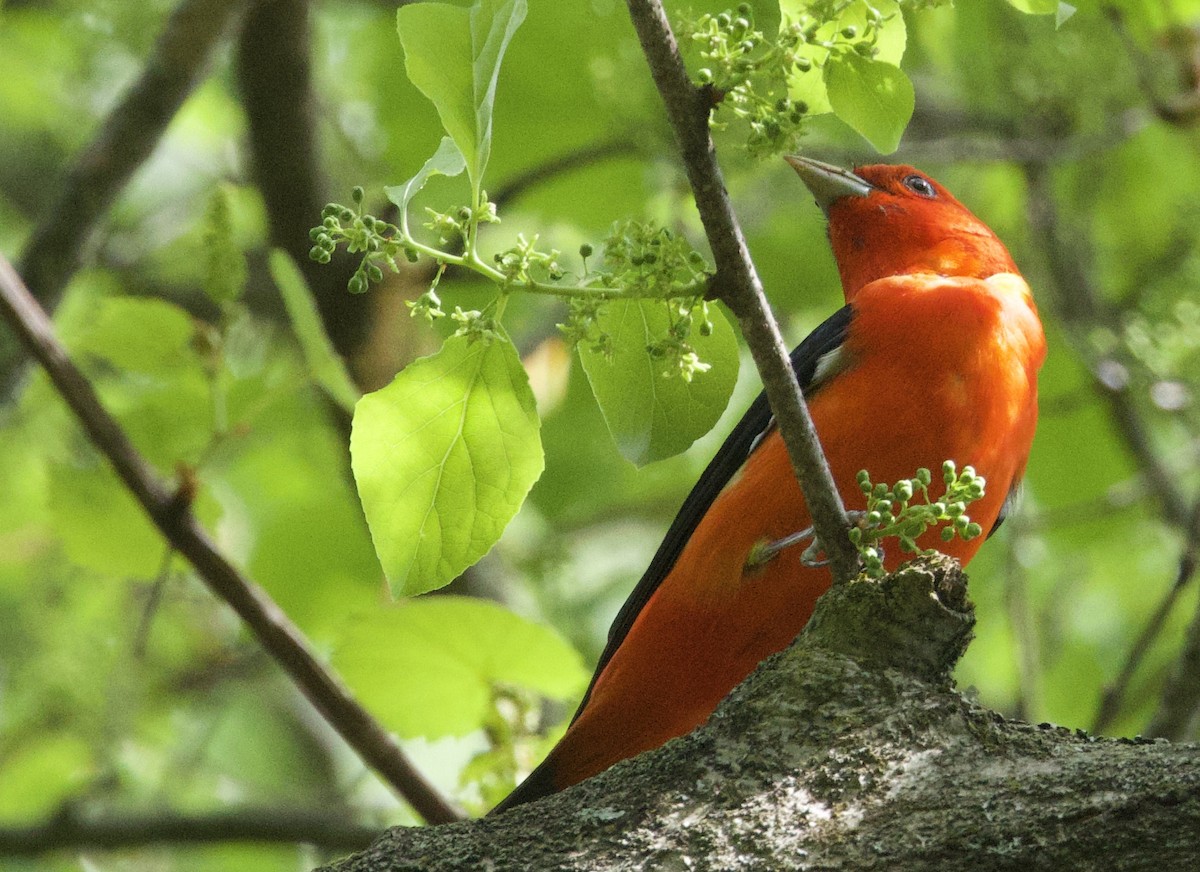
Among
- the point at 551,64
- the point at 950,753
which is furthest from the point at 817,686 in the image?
the point at 551,64

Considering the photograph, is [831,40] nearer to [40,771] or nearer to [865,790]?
[865,790]

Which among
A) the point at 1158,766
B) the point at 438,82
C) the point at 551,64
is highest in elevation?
the point at 551,64

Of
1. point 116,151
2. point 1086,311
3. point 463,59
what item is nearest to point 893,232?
point 116,151

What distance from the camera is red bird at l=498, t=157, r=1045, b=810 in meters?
3.42

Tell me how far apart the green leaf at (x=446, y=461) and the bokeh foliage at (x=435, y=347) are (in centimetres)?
127

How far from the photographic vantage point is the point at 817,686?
2287 millimetres

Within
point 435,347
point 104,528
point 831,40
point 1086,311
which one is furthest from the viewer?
point 1086,311

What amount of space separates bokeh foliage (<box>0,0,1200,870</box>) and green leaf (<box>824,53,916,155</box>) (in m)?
1.53

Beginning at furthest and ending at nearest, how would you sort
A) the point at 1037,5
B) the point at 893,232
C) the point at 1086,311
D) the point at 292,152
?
the point at 1086,311
the point at 292,152
the point at 893,232
the point at 1037,5

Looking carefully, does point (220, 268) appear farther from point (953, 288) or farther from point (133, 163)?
point (953, 288)

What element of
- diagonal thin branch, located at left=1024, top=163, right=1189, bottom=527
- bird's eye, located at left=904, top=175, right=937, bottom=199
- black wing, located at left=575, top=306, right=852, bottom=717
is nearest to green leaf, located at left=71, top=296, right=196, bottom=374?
black wing, located at left=575, top=306, right=852, bottom=717

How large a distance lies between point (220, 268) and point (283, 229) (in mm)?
2126

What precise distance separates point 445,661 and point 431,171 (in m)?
1.85

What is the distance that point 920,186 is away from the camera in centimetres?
465
